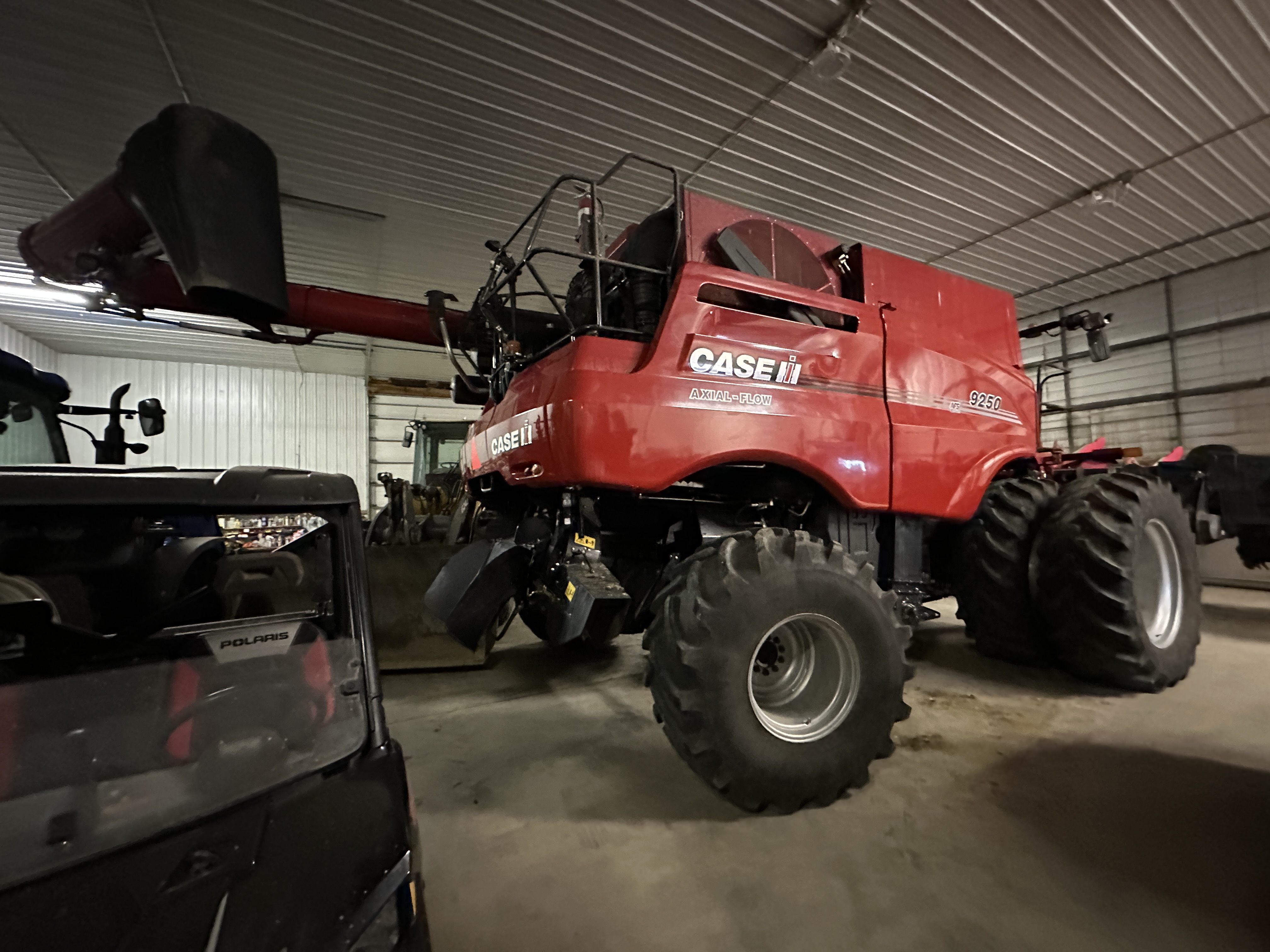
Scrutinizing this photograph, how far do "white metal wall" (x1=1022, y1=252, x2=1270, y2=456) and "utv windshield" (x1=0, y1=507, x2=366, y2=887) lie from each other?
1146 centimetres

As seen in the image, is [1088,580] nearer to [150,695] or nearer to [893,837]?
[893,837]

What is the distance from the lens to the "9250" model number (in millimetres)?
3473

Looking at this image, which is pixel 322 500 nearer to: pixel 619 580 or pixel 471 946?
pixel 471 946

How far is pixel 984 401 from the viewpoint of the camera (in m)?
3.54

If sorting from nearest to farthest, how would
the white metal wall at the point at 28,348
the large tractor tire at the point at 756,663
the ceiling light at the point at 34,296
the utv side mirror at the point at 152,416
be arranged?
1. the large tractor tire at the point at 756,663
2. the utv side mirror at the point at 152,416
3. the ceiling light at the point at 34,296
4. the white metal wall at the point at 28,348

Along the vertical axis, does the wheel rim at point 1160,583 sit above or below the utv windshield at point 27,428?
below

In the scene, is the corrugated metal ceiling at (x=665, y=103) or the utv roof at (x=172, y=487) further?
the corrugated metal ceiling at (x=665, y=103)

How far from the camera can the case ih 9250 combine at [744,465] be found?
2.38 metres

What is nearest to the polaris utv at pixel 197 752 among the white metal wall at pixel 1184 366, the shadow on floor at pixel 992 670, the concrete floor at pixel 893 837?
the concrete floor at pixel 893 837

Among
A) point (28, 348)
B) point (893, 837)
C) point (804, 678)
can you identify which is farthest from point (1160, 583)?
point (28, 348)

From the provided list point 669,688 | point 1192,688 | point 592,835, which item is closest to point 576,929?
point 592,835

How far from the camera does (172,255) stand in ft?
9.59

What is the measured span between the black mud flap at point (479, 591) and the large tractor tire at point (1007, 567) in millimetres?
3075

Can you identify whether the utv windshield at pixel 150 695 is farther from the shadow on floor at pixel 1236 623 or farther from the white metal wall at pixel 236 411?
the white metal wall at pixel 236 411
